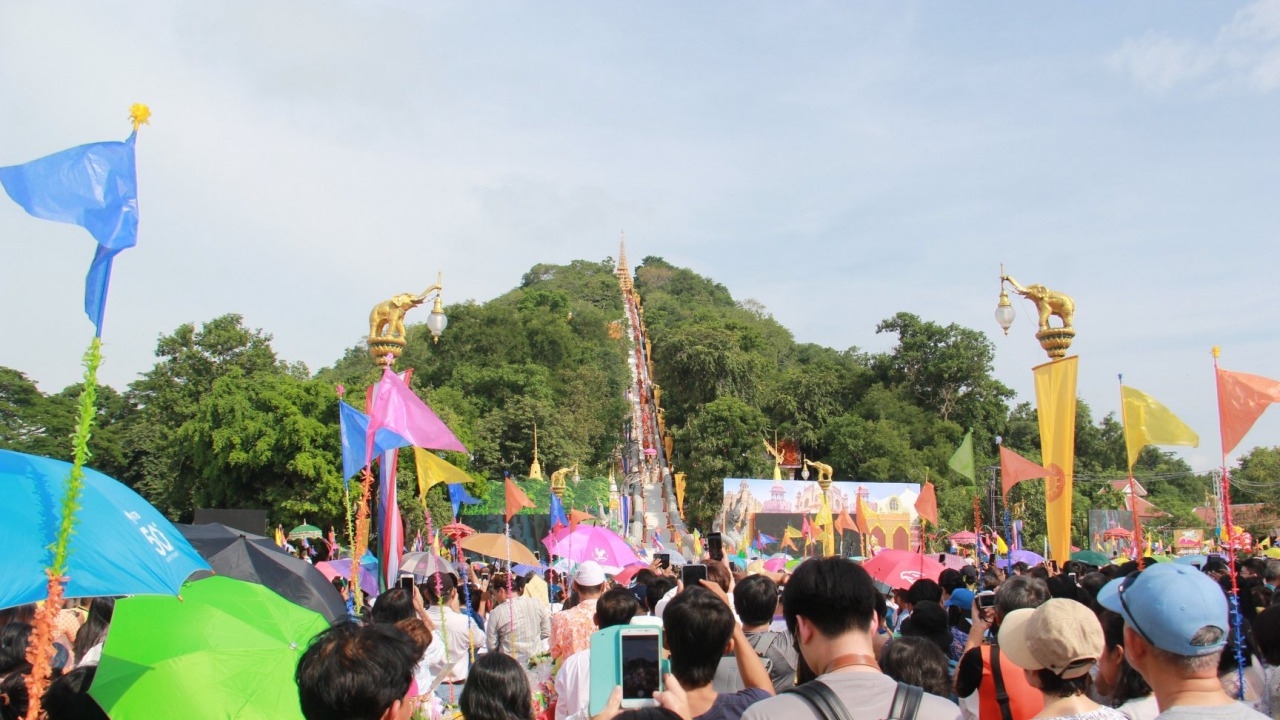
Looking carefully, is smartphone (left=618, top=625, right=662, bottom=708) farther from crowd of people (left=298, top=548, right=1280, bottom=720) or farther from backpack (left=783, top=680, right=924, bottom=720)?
backpack (left=783, top=680, right=924, bottom=720)

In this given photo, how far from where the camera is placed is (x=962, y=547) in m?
30.2

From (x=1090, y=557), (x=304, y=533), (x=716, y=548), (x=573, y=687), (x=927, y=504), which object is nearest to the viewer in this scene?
(x=573, y=687)

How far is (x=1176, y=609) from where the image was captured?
8.52 feet

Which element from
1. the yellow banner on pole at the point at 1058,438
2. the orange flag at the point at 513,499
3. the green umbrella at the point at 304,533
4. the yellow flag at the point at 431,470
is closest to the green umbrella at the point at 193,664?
the yellow flag at the point at 431,470

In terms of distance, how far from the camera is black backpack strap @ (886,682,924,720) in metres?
2.59

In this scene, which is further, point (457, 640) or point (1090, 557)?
point (1090, 557)

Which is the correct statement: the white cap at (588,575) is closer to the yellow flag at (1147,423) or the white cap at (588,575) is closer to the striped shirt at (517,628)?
the striped shirt at (517,628)

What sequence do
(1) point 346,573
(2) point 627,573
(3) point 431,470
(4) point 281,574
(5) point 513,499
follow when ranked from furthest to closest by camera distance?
(1) point 346,573, (5) point 513,499, (2) point 627,573, (3) point 431,470, (4) point 281,574

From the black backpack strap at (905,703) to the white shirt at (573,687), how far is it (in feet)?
6.59

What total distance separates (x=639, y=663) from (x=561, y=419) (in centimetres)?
4308

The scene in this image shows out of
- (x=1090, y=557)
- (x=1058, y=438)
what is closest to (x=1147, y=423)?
(x=1058, y=438)

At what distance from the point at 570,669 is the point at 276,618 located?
130cm

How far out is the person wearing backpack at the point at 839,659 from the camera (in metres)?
2.56

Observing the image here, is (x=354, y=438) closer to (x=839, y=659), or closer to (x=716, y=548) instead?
(x=716, y=548)
